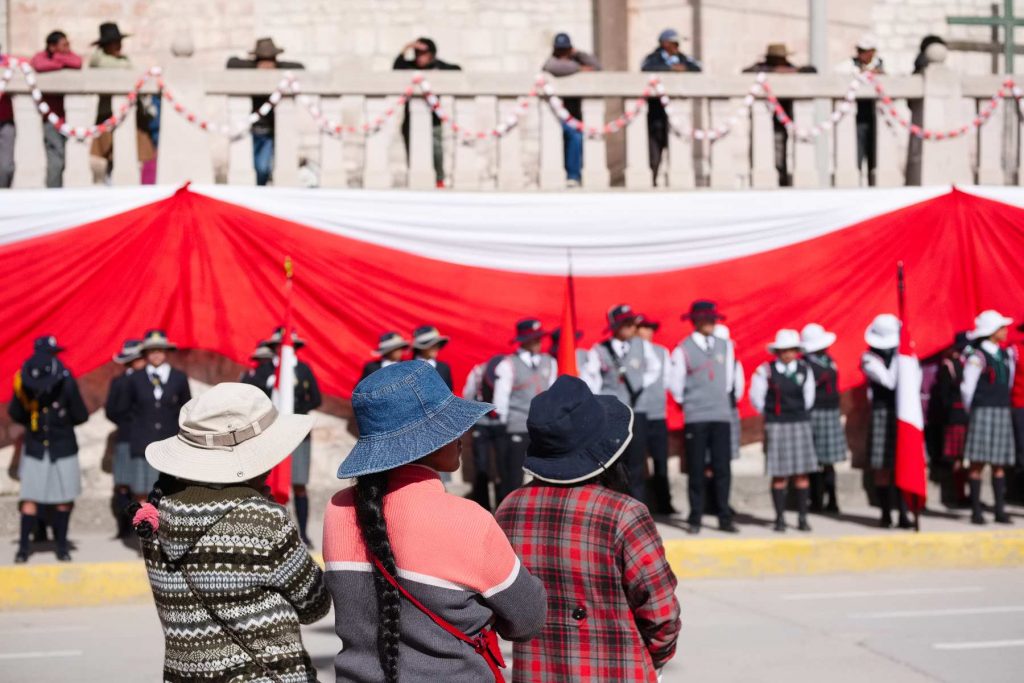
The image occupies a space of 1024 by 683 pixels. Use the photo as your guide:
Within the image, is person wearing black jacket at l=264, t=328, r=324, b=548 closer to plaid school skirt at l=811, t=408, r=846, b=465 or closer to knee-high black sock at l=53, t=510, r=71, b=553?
knee-high black sock at l=53, t=510, r=71, b=553

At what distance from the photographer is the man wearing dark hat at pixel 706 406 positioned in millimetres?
11555

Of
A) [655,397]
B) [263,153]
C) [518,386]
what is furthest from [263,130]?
[655,397]

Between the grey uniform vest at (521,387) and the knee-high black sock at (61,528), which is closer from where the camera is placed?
the knee-high black sock at (61,528)

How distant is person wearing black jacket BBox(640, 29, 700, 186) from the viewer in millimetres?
12609

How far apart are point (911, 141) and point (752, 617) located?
555cm

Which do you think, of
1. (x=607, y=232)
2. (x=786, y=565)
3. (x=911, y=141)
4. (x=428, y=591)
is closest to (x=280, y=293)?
(x=607, y=232)

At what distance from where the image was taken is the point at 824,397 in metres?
12.0

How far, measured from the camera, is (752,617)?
30.1ft

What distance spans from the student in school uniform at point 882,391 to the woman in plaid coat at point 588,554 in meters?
8.24

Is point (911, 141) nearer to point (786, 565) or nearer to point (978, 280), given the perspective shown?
point (978, 280)

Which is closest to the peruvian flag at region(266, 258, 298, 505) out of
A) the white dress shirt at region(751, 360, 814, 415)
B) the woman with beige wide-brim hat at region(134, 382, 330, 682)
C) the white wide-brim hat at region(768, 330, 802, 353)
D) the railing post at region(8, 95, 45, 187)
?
the railing post at region(8, 95, 45, 187)

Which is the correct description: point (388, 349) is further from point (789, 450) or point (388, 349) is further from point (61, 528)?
point (789, 450)

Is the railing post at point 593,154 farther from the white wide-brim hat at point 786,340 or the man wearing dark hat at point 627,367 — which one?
the white wide-brim hat at point 786,340

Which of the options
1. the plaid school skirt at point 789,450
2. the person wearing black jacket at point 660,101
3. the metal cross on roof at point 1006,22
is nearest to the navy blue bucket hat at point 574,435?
the plaid school skirt at point 789,450
